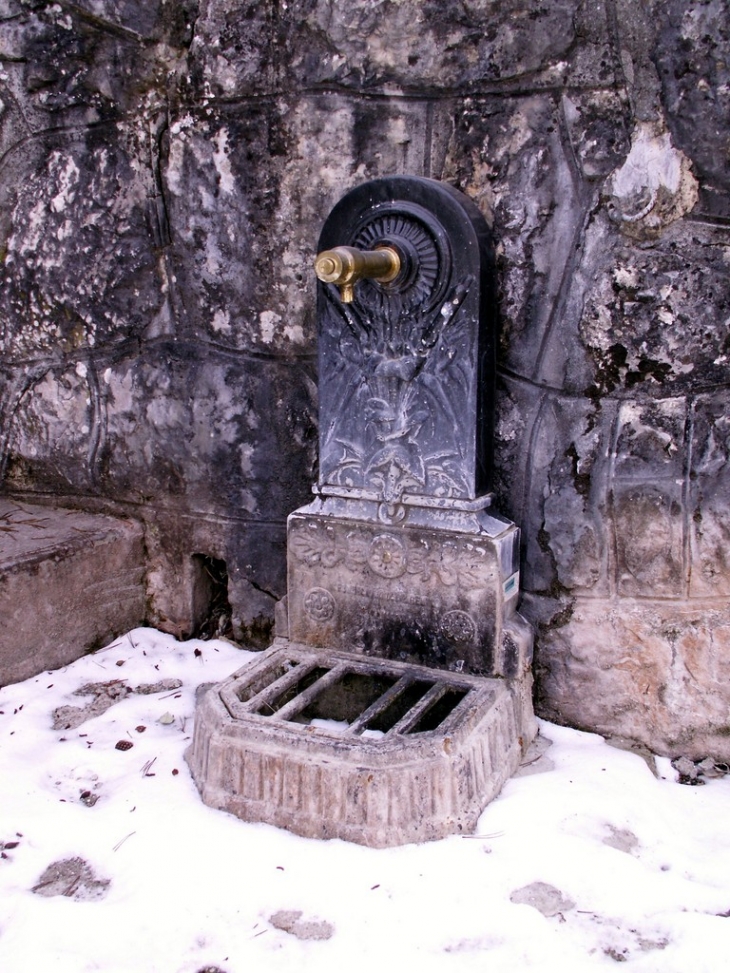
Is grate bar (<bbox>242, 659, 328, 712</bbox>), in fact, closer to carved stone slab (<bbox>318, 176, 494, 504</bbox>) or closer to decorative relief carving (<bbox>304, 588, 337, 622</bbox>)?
decorative relief carving (<bbox>304, 588, 337, 622</bbox>)

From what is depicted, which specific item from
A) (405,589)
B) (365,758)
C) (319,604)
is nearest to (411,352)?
(405,589)

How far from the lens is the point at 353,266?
1.85 meters

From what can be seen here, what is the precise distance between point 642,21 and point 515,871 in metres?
1.77

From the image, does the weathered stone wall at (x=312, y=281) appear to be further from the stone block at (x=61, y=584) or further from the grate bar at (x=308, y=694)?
the grate bar at (x=308, y=694)

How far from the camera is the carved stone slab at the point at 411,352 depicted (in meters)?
2.02

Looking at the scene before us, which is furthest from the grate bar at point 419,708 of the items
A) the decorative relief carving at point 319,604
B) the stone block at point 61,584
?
the stone block at point 61,584

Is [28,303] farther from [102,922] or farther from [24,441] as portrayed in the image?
[102,922]

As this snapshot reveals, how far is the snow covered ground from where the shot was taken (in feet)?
4.93

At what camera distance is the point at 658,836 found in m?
1.80

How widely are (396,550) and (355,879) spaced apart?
755mm

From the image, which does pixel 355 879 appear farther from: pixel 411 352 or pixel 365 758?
pixel 411 352

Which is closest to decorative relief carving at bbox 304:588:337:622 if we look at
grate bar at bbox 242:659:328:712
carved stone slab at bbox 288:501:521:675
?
carved stone slab at bbox 288:501:521:675

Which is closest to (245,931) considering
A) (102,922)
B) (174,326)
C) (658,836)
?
(102,922)

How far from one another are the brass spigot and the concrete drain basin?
888 millimetres
